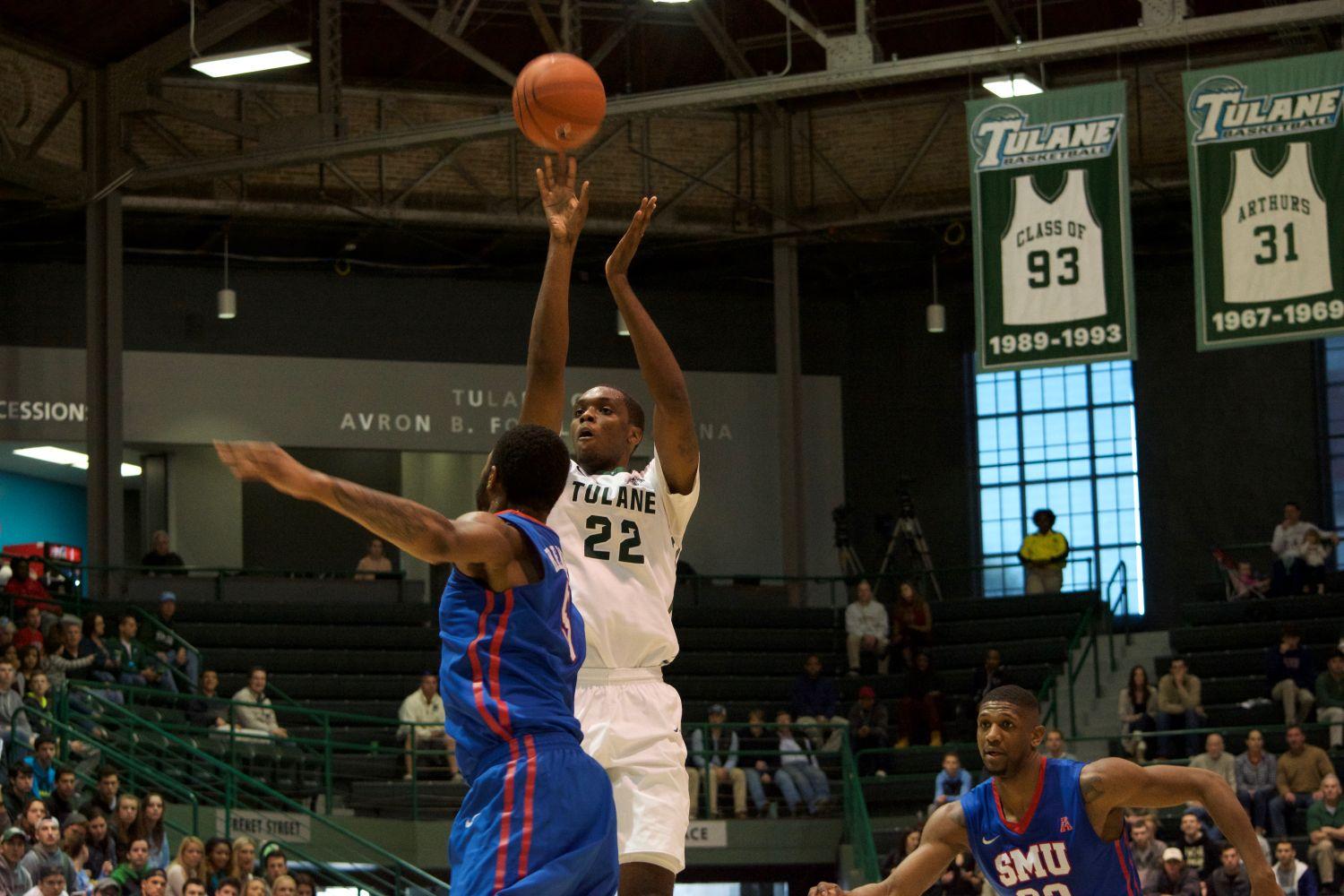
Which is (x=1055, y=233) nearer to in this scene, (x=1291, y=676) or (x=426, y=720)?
(x=1291, y=676)

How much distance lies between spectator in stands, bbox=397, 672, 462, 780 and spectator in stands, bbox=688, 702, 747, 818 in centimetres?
242

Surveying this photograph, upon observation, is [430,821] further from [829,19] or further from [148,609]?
[829,19]

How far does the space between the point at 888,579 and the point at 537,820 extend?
22.1 meters

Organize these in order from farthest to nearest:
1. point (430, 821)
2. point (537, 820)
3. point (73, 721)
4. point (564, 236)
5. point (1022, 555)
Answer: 1. point (1022, 555)
2. point (430, 821)
3. point (73, 721)
4. point (564, 236)
5. point (537, 820)

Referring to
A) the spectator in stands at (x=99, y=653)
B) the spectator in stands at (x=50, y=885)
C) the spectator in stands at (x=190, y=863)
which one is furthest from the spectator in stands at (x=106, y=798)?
the spectator in stands at (x=99, y=653)

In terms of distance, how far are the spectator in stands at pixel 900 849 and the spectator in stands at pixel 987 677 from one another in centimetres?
276

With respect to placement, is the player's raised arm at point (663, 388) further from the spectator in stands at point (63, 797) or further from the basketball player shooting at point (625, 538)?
the spectator in stands at point (63, 797)

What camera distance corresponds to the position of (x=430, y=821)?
19172 millimetres

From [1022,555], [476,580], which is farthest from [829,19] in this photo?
[476,580]

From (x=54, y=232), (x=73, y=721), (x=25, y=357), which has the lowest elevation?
(x=73, y=721)

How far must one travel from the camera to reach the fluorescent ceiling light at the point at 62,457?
83.6ft

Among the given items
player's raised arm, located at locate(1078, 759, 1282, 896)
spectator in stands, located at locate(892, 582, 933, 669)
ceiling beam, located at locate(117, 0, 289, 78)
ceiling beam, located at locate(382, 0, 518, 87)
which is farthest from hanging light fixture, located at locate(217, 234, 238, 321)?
player's raised arm, located at locate(1078, 759, 1282, 896)

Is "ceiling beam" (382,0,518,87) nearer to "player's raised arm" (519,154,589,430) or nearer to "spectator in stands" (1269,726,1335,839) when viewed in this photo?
"spectator in stands" (1269,726,1335,839)

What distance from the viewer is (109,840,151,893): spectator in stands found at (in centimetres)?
1367
